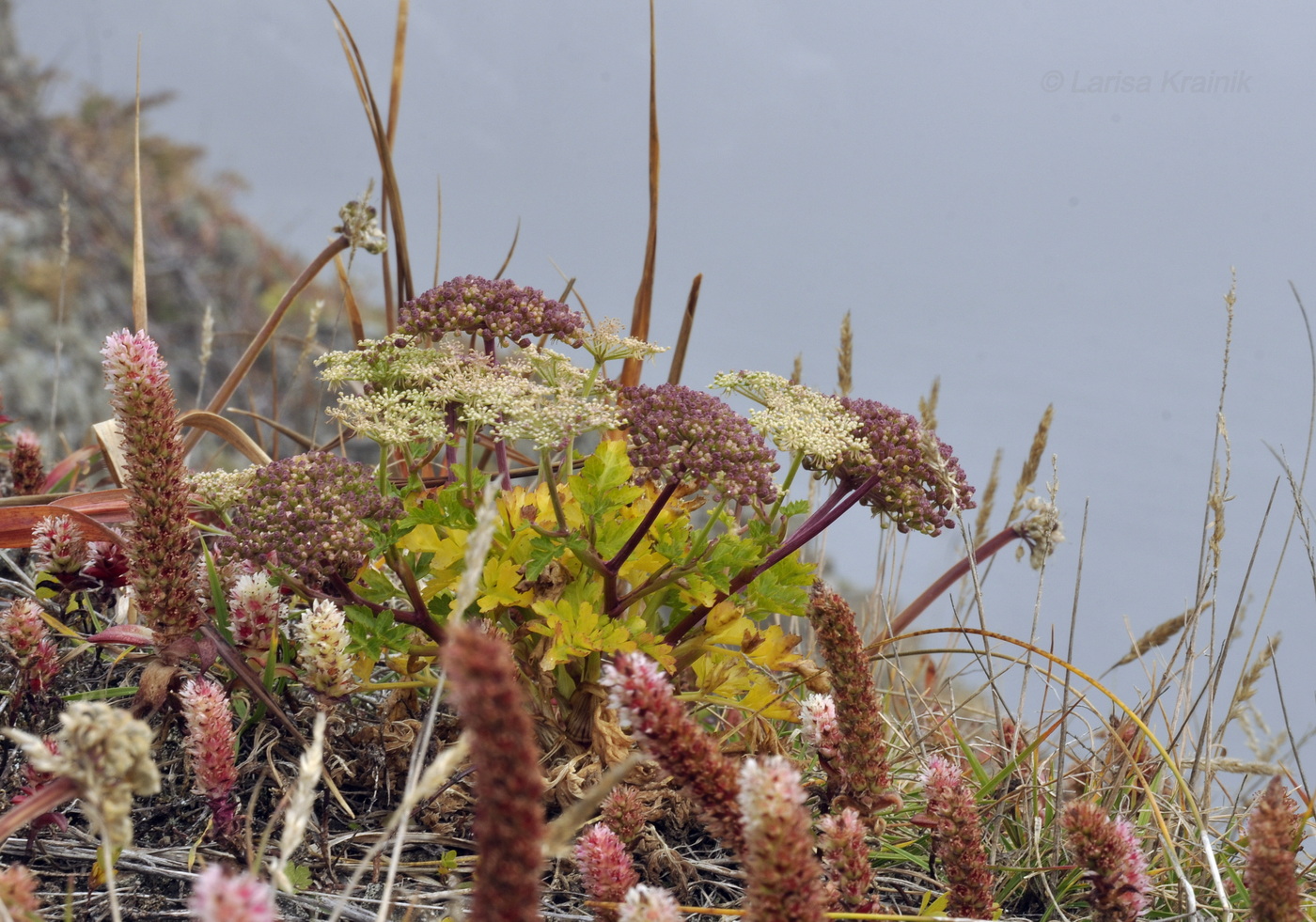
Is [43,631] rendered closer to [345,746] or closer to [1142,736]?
[345,746]

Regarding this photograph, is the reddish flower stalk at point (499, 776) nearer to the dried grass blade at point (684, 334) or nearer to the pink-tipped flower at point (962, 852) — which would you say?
the pink-tipped flower at point (962, 852)

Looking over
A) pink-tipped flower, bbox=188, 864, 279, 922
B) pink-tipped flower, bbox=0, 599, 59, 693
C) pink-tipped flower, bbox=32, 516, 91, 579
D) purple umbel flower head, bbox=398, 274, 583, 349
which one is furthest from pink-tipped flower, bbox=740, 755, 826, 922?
pink-tipped flower, bbox=32, 516, 91, 579

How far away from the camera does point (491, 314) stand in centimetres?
200

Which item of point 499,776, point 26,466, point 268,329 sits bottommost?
point 499,776

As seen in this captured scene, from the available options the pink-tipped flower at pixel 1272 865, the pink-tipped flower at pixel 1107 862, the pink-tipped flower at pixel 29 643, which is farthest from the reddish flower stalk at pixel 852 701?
the pink-tipped flower at pixel 29 643

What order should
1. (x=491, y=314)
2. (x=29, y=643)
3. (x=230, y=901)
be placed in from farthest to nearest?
(x=491, y=314), (x=29, y=643), (x=230, y=901)

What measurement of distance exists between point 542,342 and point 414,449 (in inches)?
23.4

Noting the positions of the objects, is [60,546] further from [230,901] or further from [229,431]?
[230,901]

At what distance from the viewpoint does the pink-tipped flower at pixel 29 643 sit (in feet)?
5.60

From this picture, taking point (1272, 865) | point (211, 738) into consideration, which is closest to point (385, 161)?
point (211, 738)

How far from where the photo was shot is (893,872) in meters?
1.93

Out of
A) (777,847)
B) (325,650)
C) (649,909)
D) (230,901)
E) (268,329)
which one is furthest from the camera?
(268,329)

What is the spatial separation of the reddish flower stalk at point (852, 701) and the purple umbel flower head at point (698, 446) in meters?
0.24

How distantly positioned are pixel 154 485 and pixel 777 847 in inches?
44.8
